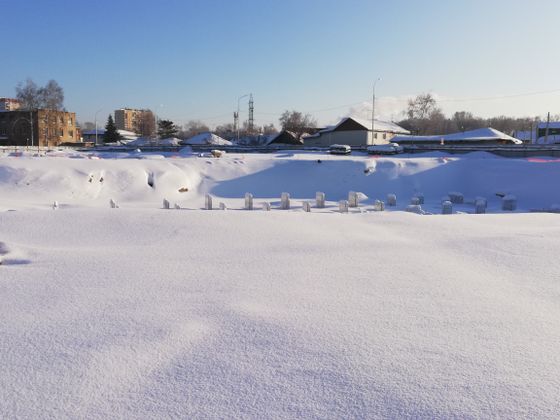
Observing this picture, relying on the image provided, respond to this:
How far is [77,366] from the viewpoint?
3.46 metres

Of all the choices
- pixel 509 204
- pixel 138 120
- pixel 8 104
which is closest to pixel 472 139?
pixel 509 204

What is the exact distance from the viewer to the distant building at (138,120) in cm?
12056

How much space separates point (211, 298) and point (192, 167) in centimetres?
2581

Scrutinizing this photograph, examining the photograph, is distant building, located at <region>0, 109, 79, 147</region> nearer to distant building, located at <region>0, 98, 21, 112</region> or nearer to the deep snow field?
distant building, located at <region>0, 98, 21, 112</region>

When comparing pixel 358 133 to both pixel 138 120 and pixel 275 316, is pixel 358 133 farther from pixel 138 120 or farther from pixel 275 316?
pixel 138 120

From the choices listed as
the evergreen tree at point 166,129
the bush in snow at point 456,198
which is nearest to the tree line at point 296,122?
the evergreen tree at point 166,129

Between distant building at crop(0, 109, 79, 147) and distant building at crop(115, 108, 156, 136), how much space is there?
4596 cm

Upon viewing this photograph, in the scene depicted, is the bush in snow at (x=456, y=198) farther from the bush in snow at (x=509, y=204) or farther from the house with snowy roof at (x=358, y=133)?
the house with snowy roof at (x=358, y=133)

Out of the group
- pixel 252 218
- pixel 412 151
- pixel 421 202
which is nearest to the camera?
pixel 252 218

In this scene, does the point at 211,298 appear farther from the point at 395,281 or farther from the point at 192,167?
the point at 192,167

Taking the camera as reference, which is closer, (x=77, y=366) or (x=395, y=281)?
(x=77, y=366)

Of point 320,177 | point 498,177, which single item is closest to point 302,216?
point 320,177

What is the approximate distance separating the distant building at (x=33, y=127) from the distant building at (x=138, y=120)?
151 feet

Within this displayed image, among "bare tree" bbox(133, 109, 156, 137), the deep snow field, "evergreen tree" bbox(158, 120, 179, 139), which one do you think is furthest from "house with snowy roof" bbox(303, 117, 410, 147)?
"bare tree" bbox(133, 109, 156, 137)
